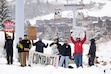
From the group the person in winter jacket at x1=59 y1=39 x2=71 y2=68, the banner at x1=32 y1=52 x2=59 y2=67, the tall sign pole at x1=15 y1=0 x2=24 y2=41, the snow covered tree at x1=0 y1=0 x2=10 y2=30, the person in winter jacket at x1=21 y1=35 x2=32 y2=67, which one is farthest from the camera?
the snow covered tree at x1=0 y1=0 x2=10 y2=30

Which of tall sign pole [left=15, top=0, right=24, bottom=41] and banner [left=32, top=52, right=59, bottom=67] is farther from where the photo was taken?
tall sign pole [left=15, top=0, right=24, bottom=41]

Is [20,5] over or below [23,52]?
over

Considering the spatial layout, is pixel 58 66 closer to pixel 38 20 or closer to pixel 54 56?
pixel 54 56

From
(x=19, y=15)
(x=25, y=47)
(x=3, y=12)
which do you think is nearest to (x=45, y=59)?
(x=25, y=47)

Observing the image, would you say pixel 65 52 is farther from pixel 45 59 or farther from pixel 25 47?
pixel 25 47

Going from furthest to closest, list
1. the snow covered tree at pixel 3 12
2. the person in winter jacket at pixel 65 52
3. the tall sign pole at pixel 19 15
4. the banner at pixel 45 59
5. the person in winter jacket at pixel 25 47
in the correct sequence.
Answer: the snow covered tree at pixel 3 12
the tall sign pole at pixel 19 15
the person in winter jacket at pixel 25 47
the person in winter jacket at pixel 65 52
the banner at pixel 45 59

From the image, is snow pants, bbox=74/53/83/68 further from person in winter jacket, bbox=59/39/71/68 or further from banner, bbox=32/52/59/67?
banner, bbox=32/52/59/67

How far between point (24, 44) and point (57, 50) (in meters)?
1.55

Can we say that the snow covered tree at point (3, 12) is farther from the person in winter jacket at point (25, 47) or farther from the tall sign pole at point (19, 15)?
the person in winter jacket at point (25, 47)

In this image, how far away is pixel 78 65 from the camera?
51.0 feet

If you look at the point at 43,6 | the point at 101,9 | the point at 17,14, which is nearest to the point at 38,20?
the point at 43,6

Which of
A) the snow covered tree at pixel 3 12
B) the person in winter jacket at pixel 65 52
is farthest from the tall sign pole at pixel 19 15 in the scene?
the snow covered tree at pixel 3 12

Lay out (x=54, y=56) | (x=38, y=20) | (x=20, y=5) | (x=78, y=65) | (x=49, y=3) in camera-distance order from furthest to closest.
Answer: (x=49, y=3)
(x=38, y=20)
(x=20, y=5)
(x=78, y=65)
(x=54, y=56)

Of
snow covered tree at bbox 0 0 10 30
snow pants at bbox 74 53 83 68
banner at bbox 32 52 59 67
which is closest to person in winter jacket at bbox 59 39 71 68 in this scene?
snow pants at bbox 74 53 83 68
